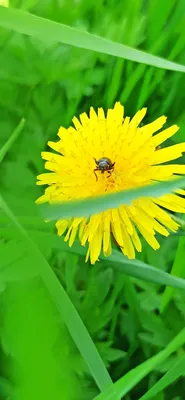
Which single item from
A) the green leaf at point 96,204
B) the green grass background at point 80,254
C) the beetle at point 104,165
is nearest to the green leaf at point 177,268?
the green grass background at point 80,254

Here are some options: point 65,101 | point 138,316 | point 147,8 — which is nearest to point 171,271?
point 138,316

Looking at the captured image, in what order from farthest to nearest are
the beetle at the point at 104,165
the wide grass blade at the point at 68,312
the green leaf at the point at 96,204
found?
1. the beetle at the point at 104,165
2. the wide grass blade at the point at 68,312
3. the green leaf at the point at 96,204

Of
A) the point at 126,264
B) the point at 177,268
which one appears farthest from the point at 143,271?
the point at 177,268

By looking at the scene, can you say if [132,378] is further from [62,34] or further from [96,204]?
[62,34]

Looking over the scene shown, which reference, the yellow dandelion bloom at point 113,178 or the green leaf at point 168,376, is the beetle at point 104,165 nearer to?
the yellow dandelion bloom at point 113,178

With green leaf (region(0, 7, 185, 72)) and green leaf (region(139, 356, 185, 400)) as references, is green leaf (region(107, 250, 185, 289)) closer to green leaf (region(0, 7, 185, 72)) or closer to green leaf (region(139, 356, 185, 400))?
green leaf (region(139, 356, 185, 400))

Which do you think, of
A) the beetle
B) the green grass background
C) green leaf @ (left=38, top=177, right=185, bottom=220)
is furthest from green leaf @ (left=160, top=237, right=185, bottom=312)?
green leaf @ (left=38, top=177, right=185, bottom=220)
